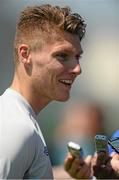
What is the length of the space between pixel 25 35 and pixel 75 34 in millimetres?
212

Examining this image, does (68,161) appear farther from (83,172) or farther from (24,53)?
(24,53)

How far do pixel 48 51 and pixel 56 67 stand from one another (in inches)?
3.0

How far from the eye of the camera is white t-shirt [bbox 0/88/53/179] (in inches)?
53.2

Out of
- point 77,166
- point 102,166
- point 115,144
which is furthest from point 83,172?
point 115,144

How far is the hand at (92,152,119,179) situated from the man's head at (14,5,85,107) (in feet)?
1.02

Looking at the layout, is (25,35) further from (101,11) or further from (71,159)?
(101,11)

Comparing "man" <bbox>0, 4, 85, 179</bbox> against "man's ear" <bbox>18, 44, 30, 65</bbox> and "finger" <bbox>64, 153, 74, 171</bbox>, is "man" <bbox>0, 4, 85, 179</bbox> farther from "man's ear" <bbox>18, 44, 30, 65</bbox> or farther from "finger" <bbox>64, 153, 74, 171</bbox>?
"finger" <bbox>64, 153, 74, 171</bbox>

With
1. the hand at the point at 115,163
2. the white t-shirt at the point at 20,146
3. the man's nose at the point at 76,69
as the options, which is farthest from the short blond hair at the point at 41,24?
the hand at the point at 115,163

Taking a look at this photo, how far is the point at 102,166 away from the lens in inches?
63.1

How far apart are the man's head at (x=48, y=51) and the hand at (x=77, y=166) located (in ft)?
1.51

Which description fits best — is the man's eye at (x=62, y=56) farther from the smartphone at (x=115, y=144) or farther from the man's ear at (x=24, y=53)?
the smartphone at (x=115, y=144)

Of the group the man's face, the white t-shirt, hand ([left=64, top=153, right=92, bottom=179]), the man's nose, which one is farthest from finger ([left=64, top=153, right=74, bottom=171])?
the man's nose

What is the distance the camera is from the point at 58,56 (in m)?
1.69

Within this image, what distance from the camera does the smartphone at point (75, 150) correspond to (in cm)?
122
